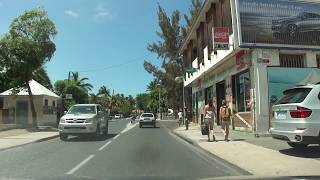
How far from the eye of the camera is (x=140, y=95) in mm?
186000

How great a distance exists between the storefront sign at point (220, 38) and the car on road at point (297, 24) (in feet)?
7.64

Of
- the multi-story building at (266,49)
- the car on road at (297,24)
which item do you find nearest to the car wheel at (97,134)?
the multi-story building at (266,49)

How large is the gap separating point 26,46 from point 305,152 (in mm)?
27598

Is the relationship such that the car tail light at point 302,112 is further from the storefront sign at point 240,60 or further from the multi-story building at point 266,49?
the storefront sign at point 240,60

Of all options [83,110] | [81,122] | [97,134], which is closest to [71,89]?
[83,110]

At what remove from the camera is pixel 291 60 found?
79.9 ft

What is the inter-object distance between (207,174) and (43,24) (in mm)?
29704

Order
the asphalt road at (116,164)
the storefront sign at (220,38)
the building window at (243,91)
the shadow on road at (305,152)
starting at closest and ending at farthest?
the asphalt road at (116,164), the shadow on road at (305,152), the storefront sign at (220,38), the building window at (243,91)

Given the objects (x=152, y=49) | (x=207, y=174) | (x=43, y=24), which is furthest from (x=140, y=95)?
(x=207, y=174)

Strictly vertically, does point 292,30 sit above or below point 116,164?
above

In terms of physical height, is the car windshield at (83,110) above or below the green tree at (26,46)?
below

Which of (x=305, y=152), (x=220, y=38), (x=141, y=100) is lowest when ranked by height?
(x=305, y=152)

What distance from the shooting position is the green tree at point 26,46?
38.1m

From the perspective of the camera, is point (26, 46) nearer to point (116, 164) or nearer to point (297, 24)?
point (297, 24)
